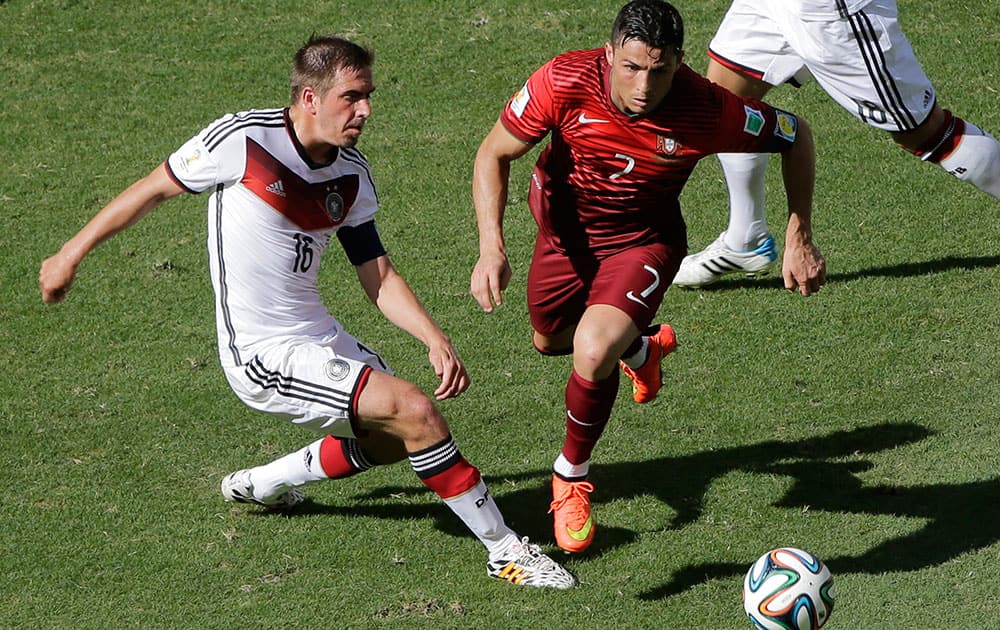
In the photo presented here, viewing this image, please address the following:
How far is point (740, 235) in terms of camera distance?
8109mm

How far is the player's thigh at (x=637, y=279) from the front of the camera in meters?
5.96

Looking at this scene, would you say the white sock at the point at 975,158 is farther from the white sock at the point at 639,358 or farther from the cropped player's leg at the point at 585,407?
the cropped player's leg at the point at 585,407

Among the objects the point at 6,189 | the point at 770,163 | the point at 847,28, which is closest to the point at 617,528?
the point at 847,28

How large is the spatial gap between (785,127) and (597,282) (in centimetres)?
106

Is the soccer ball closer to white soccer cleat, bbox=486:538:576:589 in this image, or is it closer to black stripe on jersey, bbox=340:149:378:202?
white soccer cleat, bbox=486:538:576:589

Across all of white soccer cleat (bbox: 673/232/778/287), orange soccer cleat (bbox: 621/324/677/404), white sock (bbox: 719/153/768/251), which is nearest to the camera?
orange soccer cleat (bbox: 621/324/677/404)

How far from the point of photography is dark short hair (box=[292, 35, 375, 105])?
18.3 feet

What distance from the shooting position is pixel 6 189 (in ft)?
31.1

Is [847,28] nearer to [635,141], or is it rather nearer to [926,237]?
[635,141]

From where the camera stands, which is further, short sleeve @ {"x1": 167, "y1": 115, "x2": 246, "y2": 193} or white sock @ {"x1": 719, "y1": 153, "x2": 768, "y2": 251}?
white sock @ {"x1": 719, "y1": 153, "x2": 768, "y2": 251}

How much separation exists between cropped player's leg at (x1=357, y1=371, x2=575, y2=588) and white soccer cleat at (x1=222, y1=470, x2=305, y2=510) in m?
0.78

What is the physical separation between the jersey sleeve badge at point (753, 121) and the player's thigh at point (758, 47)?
167 centimetres

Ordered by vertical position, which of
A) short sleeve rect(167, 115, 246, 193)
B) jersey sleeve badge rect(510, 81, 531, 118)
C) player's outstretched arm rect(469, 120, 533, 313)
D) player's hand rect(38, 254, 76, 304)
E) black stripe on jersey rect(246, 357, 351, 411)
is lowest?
black stripe on jersey rect(246, 357, 351, 411)

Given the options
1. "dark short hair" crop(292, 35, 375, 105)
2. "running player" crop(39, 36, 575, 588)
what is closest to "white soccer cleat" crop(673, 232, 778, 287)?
"running player" crop(39, 36, 575, 588)
